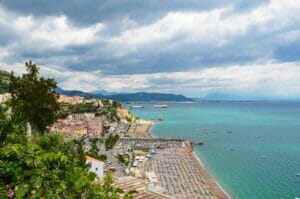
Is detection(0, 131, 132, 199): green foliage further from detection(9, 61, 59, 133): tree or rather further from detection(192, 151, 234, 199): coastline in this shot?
detection(192, 151, 234, 199): coastline

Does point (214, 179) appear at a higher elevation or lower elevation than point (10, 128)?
lower

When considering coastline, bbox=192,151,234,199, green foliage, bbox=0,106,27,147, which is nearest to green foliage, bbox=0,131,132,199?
green foliage, bbox=0,106,27,147

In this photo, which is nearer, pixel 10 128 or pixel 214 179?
pixel 10 128

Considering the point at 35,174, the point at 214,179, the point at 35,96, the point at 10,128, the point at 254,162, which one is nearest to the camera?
the point at 35,174

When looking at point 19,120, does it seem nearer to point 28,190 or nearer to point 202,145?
point 28,190

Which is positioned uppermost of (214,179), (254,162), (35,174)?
(35,174)

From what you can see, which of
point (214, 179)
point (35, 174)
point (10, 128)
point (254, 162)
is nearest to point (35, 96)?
point (10, 128)

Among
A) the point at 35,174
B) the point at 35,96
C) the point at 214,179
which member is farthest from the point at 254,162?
the point at 35,174

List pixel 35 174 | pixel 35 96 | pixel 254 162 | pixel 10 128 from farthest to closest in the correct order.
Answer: pixel 254 162, pixel 35 96, pixel 10 128, pixel 35 174

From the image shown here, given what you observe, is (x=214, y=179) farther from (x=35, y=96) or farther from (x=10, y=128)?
(x=10, y=128)

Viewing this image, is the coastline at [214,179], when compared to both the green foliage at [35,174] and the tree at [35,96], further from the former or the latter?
the green foliage at [35,174]
